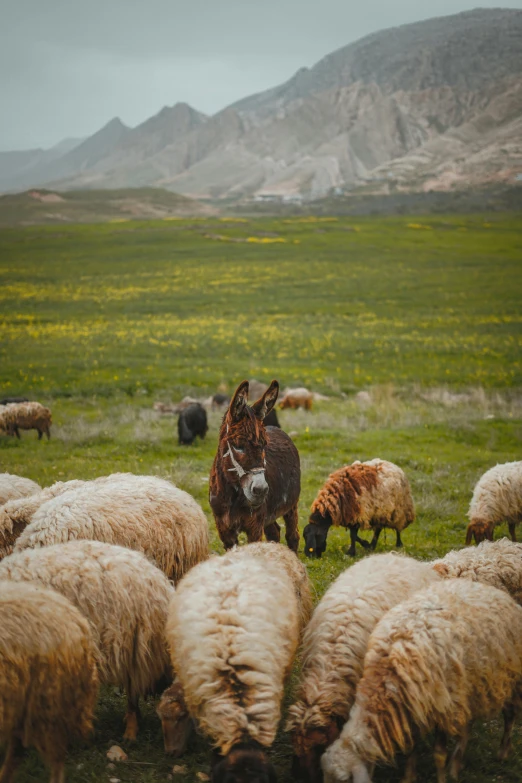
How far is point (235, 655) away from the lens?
15.3ft

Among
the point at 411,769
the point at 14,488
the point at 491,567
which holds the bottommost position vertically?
the point at 411,769

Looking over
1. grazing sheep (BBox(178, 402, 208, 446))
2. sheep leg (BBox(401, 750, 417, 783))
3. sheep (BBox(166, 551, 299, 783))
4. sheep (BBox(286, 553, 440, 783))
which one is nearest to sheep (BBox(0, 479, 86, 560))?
sheep (BBox(166, 551, 299, 783))

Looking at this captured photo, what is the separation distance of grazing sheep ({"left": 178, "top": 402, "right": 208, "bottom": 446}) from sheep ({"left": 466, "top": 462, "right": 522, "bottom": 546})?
753cm

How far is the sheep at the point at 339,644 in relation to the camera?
4.73 m

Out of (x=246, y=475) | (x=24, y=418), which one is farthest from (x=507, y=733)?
(x=24, y=418)

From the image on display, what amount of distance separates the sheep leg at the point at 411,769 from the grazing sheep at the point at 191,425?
36.2 ft

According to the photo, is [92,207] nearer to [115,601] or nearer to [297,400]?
[297,400]

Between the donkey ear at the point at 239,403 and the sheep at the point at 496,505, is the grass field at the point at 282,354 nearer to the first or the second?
the sheep at the point at 496,505

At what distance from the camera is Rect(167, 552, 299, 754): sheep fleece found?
4.46 metres

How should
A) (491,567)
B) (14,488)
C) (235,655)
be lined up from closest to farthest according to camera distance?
(235,655) → (491,567) → (14,488)

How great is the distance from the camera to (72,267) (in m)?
55.0

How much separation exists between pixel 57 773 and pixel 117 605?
1218 millimetres

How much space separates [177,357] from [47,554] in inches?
916

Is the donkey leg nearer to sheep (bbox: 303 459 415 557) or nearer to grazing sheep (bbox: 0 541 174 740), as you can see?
Answer: sheep (bbox: 303 459 415 557)
